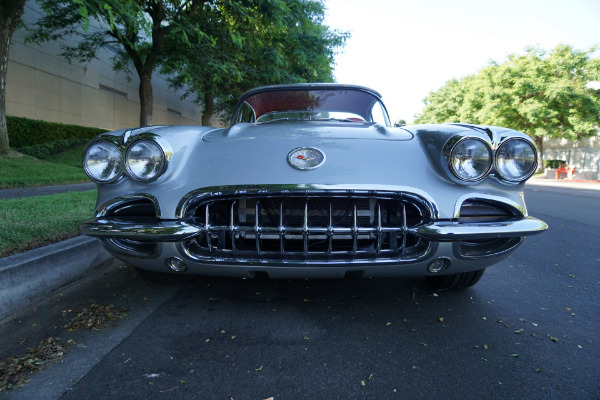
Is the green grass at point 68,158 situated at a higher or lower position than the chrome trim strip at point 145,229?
higher

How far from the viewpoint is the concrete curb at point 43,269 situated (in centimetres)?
194

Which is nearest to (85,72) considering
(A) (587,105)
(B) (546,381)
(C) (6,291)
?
(C) (6,291)

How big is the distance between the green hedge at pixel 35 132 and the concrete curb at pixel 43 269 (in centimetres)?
1113

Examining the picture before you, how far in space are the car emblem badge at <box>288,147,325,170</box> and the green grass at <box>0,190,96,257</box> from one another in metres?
2.00

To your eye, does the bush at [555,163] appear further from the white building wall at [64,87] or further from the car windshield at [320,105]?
the car windshield at [320,105]

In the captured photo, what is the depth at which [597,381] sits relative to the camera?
56.1 inches

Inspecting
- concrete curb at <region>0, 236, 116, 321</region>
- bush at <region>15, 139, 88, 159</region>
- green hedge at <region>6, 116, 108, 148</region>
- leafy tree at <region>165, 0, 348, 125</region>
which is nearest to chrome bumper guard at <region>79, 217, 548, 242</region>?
concrete curb at <region>0, 236, 116, 321</region>

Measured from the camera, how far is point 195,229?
1715 mm

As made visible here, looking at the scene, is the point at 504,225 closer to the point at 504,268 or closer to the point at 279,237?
the point at 279,237

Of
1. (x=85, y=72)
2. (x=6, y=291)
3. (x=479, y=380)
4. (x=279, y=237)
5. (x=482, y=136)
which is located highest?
(x=85, y=72)

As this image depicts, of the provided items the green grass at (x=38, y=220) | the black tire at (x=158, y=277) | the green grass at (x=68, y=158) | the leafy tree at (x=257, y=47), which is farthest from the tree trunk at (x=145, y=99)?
the black tire at (x=158, y=277)

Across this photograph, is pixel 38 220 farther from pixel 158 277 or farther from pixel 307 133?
pixel 307 133

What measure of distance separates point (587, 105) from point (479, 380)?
28.0 m

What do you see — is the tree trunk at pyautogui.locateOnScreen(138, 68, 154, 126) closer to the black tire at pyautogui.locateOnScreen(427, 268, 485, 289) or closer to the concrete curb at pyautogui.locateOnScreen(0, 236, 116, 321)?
the concrete curb at pyautogui.locateOnScreen(0, 236, 116, 321)
